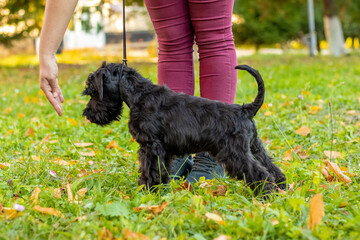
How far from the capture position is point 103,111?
277 centimetres

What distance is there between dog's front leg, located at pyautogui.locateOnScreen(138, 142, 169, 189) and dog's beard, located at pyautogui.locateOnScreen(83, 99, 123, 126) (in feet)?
1.18

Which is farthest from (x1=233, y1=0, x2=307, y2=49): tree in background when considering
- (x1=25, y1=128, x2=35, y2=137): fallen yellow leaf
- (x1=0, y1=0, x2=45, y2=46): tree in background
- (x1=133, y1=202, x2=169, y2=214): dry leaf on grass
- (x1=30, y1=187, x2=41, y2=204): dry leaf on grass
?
(x1=133, y1=202, x2=169, y2=214): dry leaf on grass

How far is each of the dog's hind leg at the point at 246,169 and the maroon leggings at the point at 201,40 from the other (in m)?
0.60

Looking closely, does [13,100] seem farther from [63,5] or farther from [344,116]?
[344,116]

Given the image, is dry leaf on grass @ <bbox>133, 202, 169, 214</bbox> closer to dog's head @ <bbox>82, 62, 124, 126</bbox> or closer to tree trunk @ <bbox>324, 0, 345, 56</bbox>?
dog's head @ <bbox>82, 62, 124, 126</bbox>

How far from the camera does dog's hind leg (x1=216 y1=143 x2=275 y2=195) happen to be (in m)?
2.50

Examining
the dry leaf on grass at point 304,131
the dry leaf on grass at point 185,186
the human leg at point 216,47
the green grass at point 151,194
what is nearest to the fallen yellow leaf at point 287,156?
the green grass at point 151,194

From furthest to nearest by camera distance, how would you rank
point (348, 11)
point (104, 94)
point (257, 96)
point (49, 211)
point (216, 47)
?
point (348, 11)
point (216, 47)
point (104, 94)
point (257, 96)
point (49, 211)

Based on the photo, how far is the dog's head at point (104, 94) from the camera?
8.77 feet

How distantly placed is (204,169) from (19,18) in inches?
432

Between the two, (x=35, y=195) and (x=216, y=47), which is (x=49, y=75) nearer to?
(x=35, y=195)

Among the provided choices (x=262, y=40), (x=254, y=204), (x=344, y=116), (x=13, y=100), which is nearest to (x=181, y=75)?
(x=254, y=204)

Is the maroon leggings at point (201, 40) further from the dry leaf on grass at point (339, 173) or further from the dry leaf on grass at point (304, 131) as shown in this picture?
the dry leaf on grass at point (304, 131)

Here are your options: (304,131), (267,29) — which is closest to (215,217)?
(304,131)
